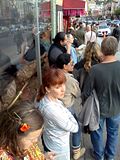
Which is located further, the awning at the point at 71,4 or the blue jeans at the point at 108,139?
the awning at the point at 71,4

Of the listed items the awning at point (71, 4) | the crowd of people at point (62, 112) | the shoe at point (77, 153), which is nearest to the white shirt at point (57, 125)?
the crowd of people at point (62, 112)

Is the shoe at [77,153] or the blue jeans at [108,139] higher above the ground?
the blue jeans at [108,139]

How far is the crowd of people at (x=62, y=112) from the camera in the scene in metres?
1.78

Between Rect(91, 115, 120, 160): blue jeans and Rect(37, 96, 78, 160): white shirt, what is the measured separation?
82 centimetres

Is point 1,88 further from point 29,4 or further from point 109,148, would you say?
point 29,4

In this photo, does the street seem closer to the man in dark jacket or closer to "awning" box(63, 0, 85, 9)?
the man in dark jacket

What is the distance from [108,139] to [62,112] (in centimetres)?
131

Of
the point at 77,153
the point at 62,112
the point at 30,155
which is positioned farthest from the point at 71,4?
the point at 30,155

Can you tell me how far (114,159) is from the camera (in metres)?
3.85

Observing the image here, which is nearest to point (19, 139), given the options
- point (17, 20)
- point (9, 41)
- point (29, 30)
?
point (9, 41)

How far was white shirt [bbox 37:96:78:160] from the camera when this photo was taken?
2.61 metres

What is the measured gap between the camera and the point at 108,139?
3.73 metres

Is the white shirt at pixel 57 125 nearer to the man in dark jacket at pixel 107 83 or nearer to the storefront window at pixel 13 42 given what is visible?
the man in dark jacket at pixel 107 83

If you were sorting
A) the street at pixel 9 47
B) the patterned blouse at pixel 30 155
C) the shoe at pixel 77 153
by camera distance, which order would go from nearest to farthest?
the patterned blouse at pixel 30 155
the shoe at pixel 77 153
the street at pixel 9 47
